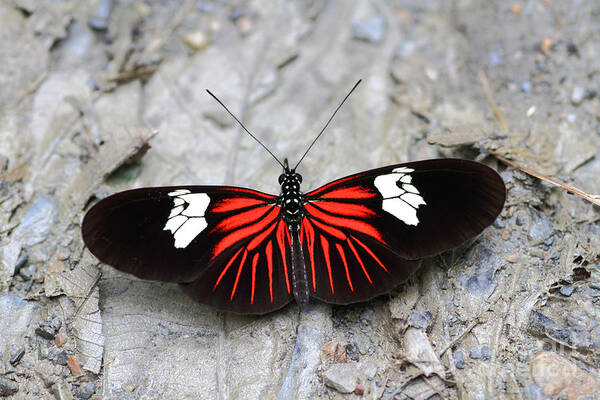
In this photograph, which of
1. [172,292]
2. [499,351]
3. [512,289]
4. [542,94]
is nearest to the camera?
[499,351]

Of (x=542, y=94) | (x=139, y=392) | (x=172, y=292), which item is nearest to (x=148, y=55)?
(x=172, y=292)

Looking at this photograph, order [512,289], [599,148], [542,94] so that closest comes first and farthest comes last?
[512,289], [599,148], [542,94]

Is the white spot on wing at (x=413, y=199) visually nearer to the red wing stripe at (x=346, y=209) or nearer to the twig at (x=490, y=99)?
the red wing stripe at (x=346, y=209)

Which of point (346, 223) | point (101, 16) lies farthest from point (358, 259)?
point (101, 16)

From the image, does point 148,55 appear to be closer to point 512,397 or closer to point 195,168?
point 195,168

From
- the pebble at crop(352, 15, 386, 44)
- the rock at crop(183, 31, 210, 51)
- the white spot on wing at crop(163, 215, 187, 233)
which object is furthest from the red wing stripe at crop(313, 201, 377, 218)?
the rock at crop(183, 31, 210, 51)

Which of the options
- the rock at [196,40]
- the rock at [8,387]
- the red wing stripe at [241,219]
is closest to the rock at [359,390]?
the red wing stripe at [241,219]

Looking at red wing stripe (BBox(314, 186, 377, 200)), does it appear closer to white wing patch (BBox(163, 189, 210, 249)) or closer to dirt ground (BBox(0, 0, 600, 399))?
dirt ground (BBox(0, 0, 600, 399))
